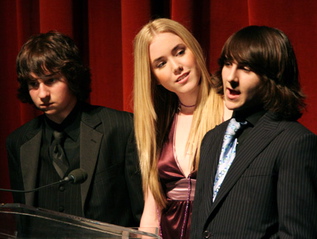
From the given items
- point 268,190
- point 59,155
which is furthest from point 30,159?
point 268,190

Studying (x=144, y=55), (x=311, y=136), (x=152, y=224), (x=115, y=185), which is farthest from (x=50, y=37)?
(x=311, y=136)

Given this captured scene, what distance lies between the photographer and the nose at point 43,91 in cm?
208

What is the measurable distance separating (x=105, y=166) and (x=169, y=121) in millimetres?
283

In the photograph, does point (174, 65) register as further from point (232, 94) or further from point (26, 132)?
point (26, 132)

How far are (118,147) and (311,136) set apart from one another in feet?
2.96

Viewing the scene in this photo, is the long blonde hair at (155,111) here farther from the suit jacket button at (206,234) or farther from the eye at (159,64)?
the suit jacket button at (206,234)

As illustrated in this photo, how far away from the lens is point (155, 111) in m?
2.05

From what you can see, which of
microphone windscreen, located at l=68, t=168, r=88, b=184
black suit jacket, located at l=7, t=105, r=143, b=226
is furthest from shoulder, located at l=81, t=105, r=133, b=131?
microphone windscreen, located at l=68, t=168, r=88, b=184

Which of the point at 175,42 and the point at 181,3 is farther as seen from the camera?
the point at 181,3

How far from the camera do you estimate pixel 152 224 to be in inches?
78.8

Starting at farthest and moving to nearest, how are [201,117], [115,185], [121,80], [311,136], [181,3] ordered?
[121,80] → [181,3] → [115,185] → [201,117] → [311,136]

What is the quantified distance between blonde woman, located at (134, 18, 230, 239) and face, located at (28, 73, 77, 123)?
283 mm

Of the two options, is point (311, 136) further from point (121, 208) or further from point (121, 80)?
point (121, 80)

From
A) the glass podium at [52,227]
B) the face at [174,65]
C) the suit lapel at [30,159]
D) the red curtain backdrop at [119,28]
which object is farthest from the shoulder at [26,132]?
the glass podium at [52,227]
